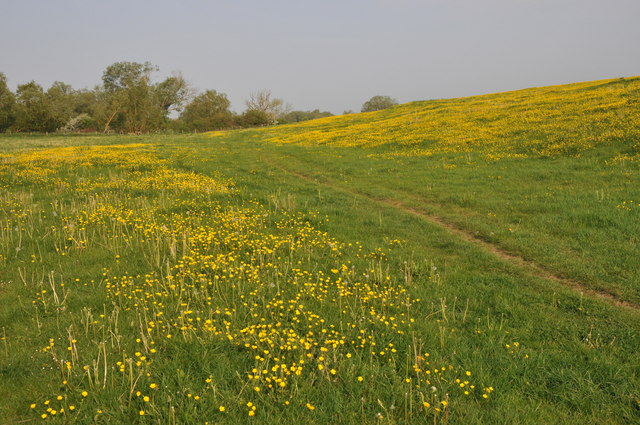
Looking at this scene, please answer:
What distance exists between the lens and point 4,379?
14.1ft

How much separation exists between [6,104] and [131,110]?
23876 millimetres

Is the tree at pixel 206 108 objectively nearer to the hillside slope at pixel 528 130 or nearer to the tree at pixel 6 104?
the tree at pixel 6 104

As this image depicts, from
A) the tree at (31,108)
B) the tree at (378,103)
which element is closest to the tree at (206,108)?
the tree at (31,108)

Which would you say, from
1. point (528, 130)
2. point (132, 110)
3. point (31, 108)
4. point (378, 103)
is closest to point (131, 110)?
point (132, 110)

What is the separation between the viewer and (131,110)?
7369 cm

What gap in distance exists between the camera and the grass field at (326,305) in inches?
161

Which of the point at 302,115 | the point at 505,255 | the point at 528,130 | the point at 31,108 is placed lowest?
the point at 505,255

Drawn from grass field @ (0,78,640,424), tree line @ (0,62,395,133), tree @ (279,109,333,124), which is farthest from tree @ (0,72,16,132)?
tree @ (279,109,333,124)

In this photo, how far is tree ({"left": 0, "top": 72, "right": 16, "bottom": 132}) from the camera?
230 feet

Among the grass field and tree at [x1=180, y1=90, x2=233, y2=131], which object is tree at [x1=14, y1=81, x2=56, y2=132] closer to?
tree at [x1=180, y1=90, x2=233, y2=131]

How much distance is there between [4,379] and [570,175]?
1837 centimetres

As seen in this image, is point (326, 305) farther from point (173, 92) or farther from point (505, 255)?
point (173, 92)

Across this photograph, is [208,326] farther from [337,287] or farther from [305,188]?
[305,188]

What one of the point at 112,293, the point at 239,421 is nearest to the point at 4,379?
the point at 112,293
